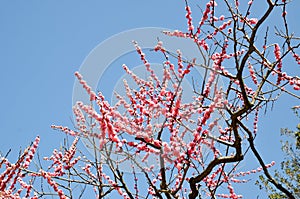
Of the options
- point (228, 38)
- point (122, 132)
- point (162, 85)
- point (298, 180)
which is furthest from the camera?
point (298, 180)

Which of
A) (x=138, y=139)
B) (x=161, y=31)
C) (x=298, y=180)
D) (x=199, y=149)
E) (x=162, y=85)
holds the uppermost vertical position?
(x=298, y=180)

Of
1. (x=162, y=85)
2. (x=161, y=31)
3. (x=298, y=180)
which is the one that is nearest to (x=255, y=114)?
(x=162, y=85)

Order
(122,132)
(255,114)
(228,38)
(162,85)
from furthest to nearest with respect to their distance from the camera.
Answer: (255,114) → (162,85) → (228,38) → (122,132)

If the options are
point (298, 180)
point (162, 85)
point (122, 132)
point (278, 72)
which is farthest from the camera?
point (298, 180)

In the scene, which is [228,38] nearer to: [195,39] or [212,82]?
[195,39]

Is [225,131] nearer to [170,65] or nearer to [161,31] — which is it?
[170,65]

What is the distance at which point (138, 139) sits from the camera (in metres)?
3.68

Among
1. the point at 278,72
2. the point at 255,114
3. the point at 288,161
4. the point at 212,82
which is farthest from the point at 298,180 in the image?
the point at 212,82

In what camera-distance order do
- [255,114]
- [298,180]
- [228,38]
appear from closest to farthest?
[228,38], [255,114], [298,180]

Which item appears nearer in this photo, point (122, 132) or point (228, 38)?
point (122, 132)

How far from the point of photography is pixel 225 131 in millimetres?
4816

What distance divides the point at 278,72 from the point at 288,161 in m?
8.35

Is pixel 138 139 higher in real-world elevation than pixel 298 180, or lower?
lower

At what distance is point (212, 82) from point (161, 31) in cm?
120
